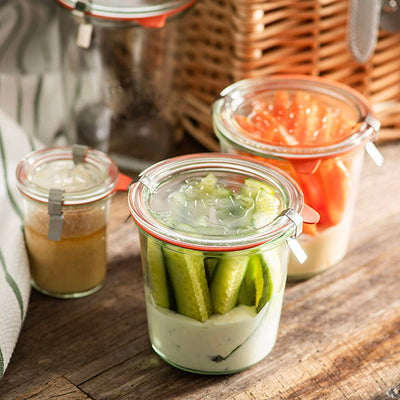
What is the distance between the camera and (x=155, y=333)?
72 centimetres

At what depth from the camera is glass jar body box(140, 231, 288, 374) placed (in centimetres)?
65

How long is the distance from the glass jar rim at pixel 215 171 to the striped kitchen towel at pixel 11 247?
173 mm

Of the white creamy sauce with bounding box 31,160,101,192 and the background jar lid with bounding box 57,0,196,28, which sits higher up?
the background jar lid with bounding box 57,0,196,28

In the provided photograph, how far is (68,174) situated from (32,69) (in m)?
0.30

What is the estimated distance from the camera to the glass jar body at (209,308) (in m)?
0.65

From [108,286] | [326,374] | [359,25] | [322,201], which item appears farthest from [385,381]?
[359,25]

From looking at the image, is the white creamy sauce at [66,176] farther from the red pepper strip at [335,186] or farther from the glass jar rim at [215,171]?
the red pepper strip at [335,186]

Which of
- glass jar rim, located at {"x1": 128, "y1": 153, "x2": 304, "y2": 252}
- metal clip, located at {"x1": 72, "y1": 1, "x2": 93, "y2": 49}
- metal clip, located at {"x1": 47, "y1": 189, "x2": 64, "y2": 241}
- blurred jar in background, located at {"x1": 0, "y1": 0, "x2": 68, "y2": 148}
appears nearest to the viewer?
glass jar rim, located at {"x1": 128, "y1": 153, "x2": 304, "y2": 252}

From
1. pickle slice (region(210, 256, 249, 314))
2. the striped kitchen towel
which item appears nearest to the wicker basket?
the striped kitchen towel

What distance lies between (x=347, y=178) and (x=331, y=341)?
0.61 ft

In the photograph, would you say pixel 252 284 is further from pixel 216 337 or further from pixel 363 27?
pixel 363 27

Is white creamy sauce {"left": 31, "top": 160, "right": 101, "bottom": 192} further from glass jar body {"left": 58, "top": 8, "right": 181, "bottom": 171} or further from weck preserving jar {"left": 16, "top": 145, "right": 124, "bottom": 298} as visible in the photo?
glass jar body {"left": 58, "top": 8, "right": 181, "bottom": 171}

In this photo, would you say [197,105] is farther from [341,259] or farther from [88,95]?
[341,259]

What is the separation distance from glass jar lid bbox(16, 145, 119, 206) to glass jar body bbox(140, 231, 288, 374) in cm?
11
